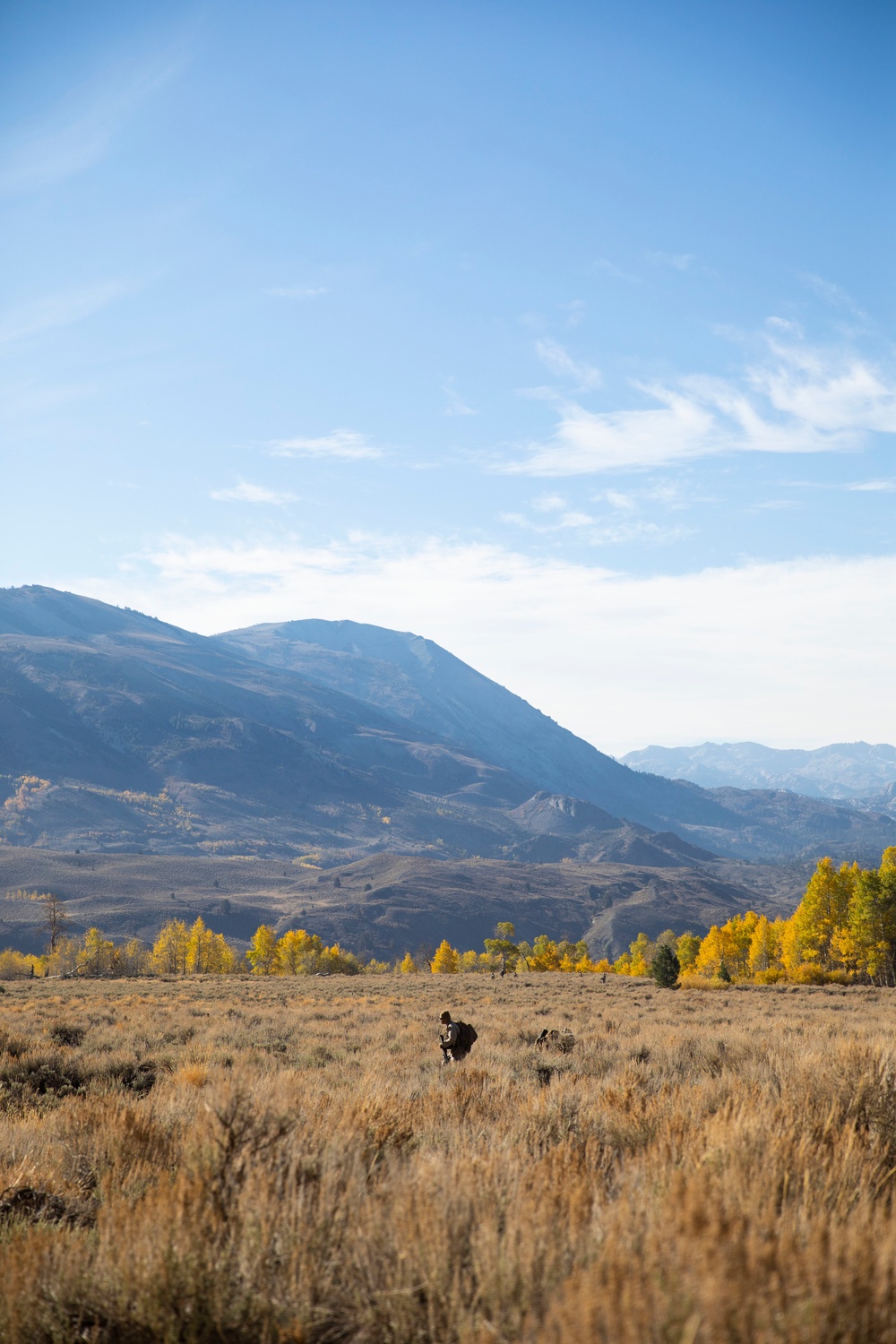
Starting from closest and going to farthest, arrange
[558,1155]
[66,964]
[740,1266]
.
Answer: [740,1266]
[558,1155]
[66,964]

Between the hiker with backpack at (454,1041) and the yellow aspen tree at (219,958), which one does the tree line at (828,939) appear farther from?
the yellow aspen tree at (219,958)

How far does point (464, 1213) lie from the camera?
3445 mm

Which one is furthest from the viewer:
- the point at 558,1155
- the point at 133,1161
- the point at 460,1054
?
the point at 460,1054

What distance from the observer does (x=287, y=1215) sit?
350 cm

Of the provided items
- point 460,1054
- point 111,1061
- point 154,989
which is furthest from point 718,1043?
point 154,989

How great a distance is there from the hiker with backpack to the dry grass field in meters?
2.80

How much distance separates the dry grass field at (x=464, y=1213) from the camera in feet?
7.72

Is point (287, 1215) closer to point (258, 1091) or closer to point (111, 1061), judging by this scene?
point (258, 1091)

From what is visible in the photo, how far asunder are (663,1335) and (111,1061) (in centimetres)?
1174

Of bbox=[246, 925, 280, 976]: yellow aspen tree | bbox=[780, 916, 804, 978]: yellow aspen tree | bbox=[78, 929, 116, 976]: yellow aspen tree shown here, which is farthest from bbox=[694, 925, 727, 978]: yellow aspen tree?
bbox=[78, 929, 116, 976]: yellow aspen tree

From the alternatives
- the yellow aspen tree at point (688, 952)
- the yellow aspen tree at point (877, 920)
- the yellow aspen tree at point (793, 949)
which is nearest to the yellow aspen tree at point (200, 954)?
the yellow aspen tree at point (688, 952)

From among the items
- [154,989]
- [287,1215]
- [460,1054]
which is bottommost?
[154,989]

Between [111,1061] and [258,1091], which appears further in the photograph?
[111,1061]

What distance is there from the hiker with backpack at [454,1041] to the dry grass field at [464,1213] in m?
2.80
